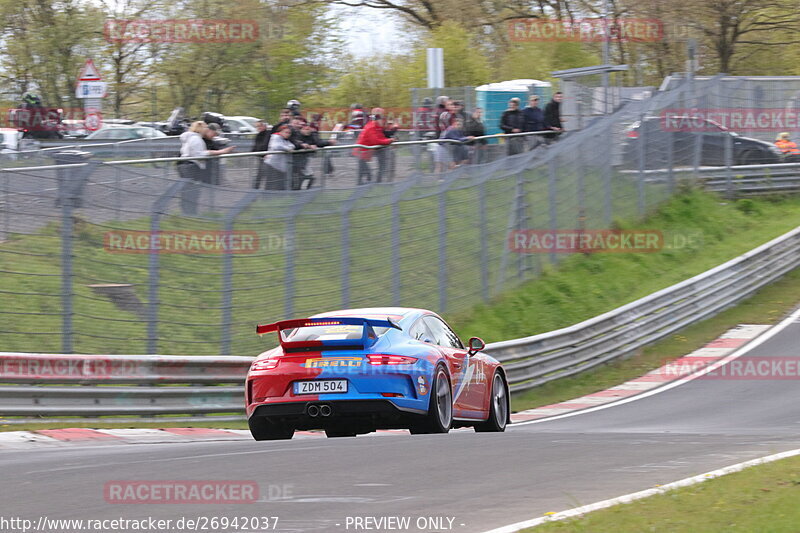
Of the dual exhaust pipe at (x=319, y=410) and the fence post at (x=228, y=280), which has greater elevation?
the fence post at (x=228, y=280)

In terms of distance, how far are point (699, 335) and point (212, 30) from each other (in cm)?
2984

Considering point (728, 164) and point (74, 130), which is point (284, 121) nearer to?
point (728, 164)

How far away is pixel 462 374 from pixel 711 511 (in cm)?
568

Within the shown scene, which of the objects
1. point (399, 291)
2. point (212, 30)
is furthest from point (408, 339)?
point (212, 30)

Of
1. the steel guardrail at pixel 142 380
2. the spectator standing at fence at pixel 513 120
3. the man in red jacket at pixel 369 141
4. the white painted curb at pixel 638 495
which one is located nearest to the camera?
the white painted curb at pixel 638 495

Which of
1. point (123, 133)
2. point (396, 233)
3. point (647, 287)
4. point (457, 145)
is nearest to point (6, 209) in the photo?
point (396, 233)

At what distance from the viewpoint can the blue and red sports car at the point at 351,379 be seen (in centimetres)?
1105

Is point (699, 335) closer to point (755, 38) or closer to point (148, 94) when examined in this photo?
point (755, 38)

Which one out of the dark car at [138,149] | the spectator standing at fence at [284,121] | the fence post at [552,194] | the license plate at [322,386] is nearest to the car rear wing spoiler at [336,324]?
the license plate at [322,386]

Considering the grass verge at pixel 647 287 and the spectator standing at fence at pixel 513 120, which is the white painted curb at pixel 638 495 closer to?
the grass verge at pixel 647 287

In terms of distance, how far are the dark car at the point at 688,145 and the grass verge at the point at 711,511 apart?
867 inches

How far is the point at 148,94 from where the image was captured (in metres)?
55.4

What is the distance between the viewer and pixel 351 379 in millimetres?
11062

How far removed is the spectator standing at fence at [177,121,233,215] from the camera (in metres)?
14.2
